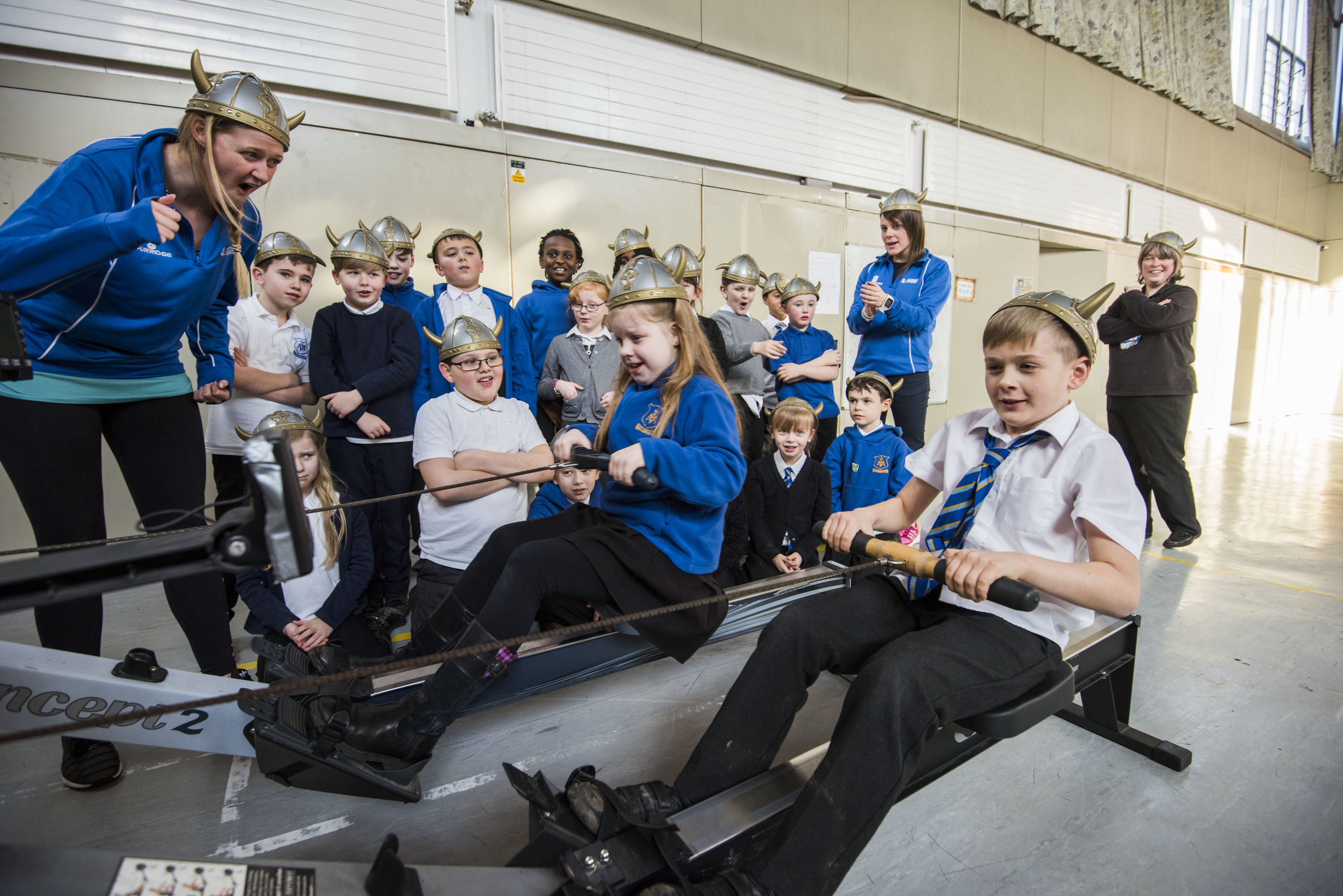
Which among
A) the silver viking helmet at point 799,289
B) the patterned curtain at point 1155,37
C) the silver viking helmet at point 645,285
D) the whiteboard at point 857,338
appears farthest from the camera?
the patterned curtain at point 1155,37

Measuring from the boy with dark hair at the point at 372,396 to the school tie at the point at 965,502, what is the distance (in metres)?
2.25

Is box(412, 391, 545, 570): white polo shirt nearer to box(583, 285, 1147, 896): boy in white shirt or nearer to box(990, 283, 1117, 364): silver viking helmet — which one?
box(583, 285, 1147, 896): boy in white shirt

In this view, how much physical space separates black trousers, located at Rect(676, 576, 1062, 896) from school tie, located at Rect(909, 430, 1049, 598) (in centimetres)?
14

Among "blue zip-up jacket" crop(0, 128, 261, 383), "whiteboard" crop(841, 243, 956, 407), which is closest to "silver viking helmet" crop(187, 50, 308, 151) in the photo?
"blue zip-up jacket" crop(0, 128, 261, 383)

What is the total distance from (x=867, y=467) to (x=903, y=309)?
94 cm

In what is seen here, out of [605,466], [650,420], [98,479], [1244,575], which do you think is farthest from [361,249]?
[1244,575]

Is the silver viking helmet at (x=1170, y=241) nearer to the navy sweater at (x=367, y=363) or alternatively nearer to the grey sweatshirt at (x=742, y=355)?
the grey sweatshirt at (x=742, y=355)

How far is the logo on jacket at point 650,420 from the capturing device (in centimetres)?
193

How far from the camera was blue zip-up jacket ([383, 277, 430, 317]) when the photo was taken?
12.4ft

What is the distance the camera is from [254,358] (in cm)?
314

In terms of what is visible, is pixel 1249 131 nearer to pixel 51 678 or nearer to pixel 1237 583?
pixel 1237 583

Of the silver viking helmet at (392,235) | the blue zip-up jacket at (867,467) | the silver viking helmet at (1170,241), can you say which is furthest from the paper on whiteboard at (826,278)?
the silver viking helmet at (392,235)

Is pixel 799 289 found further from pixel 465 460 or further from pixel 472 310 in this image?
pixel 465 460

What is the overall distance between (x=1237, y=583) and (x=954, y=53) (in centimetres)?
662
